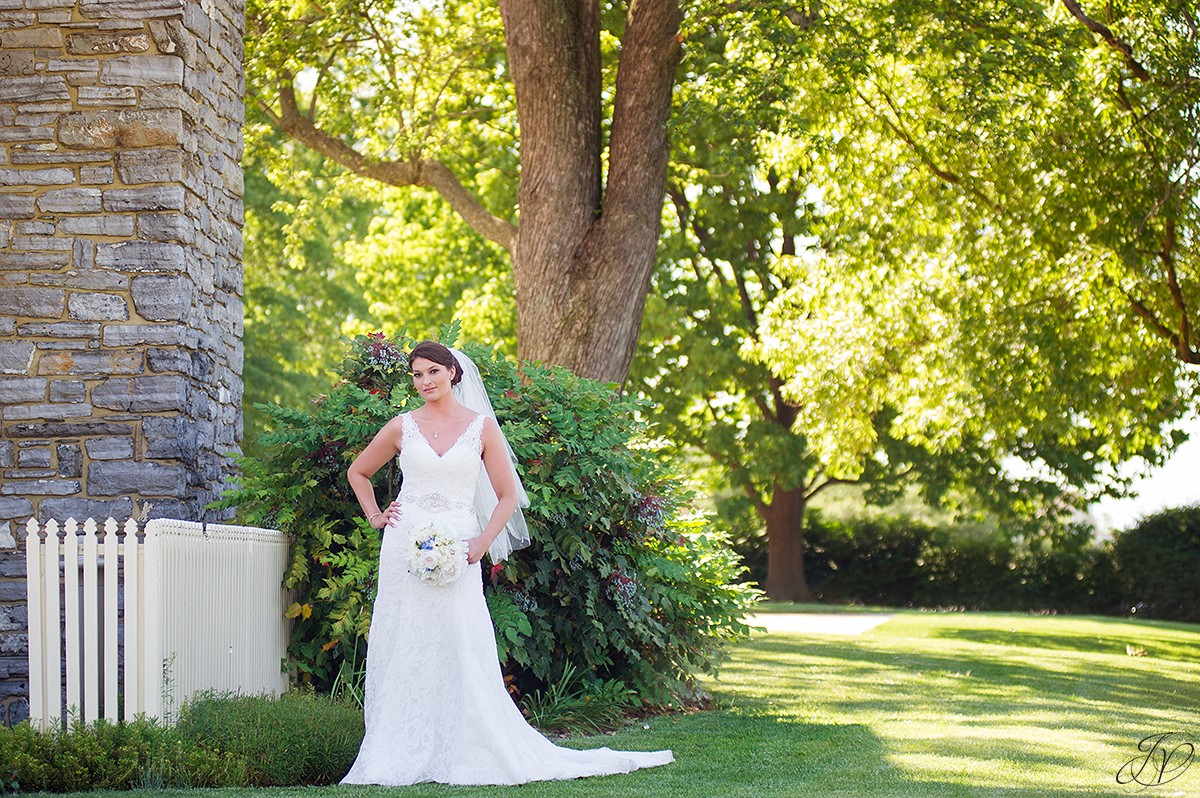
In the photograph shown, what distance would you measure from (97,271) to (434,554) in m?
3.30

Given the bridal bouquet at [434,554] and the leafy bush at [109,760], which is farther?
the bridal bouquet at [434,554]

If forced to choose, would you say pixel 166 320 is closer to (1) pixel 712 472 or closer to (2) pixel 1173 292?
(2) pixel 1173 292

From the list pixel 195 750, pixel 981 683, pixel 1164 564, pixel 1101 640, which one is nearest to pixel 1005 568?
pixel 1164 564

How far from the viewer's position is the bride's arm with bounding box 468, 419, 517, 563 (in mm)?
6867

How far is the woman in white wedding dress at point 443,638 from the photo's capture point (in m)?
6.56

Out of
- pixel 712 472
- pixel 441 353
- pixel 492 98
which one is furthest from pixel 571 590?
pixel 712 472

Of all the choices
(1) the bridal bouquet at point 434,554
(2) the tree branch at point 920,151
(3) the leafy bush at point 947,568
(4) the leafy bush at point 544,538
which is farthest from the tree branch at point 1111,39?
(3) the leafy bush at point 947,568

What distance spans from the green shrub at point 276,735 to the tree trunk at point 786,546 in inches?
759

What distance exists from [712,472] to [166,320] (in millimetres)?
19639

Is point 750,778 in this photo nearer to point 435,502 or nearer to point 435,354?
point 435,502

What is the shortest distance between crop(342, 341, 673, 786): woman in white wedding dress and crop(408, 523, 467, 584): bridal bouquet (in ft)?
0.17

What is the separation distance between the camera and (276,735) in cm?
651

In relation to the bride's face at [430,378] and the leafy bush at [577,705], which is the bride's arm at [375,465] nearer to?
the bride's face at [430,378]

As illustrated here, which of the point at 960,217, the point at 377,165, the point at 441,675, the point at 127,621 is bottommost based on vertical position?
the point at 441,675
